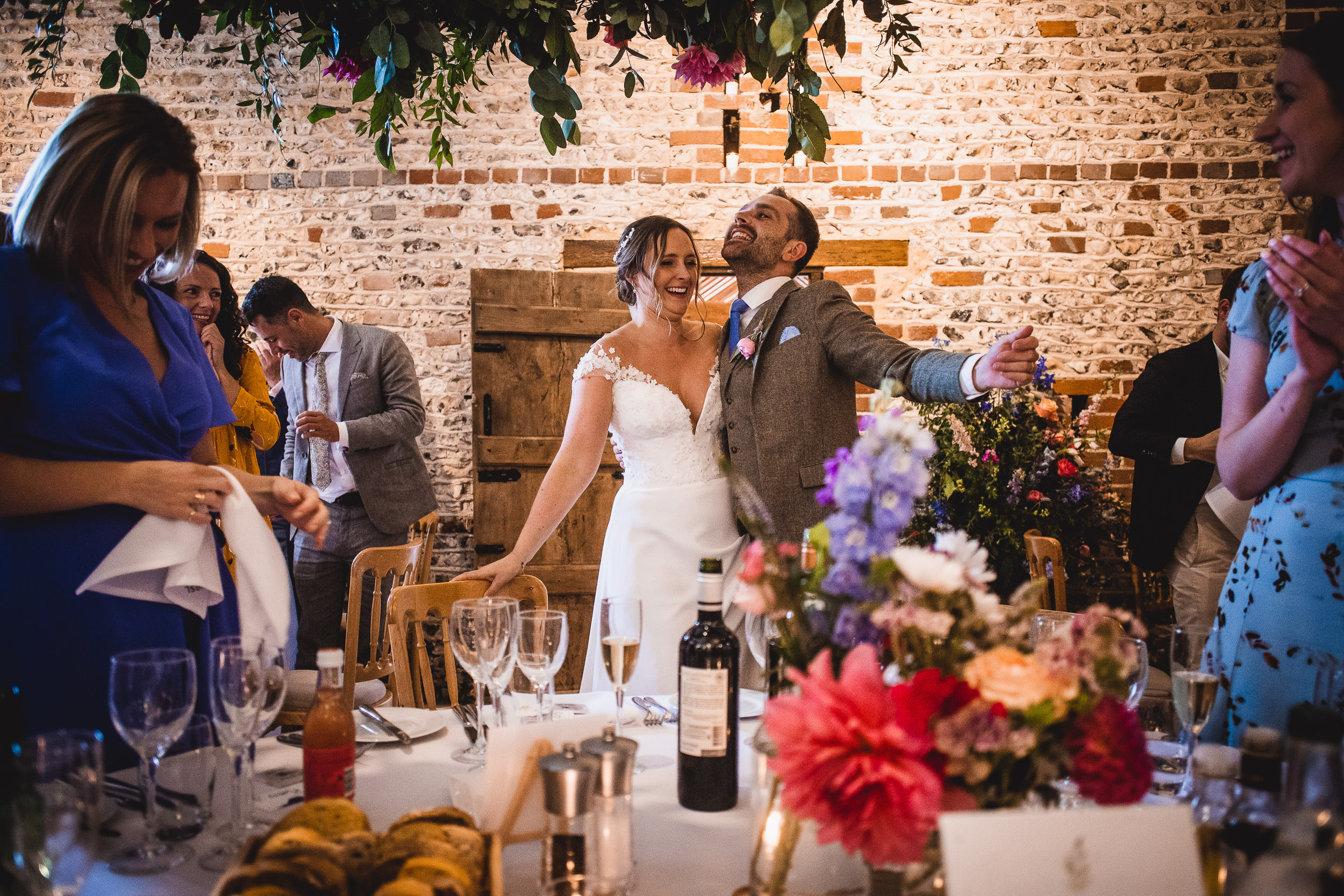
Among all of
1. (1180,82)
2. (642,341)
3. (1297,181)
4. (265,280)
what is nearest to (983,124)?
(1180,82)

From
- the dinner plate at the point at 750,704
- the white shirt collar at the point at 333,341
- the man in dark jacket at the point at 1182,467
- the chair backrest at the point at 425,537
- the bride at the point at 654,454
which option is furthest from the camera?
the white shirt collar at the point at 333,341

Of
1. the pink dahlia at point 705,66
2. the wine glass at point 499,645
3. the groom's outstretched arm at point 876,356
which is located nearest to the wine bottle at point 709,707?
the wine glass at point 499,645

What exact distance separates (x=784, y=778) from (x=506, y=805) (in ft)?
1.28

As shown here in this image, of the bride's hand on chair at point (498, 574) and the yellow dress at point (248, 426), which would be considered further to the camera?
the yellow dress at point (248, 426)

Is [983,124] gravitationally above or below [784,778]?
above

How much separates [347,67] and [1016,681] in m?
1.26

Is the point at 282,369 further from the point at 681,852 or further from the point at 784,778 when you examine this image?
the point at 784,778

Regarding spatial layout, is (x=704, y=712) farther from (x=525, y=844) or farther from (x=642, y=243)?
(x=642, y=243)

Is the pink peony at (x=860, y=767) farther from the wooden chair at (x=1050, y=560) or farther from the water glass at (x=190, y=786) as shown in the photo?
the wooden chair at (x=1050, y=560)

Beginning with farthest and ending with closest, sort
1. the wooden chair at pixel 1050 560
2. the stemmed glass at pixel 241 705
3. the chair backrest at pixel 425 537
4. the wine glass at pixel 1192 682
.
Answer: the chair backrest at pixel 425 537 < the wooden chair at pixel 1050 560 < the wine glass at pixel 1192 682 < the stemmed glass at pixel 241 705

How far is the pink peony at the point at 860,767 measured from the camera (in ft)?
2.18

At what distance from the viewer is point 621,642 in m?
1.21

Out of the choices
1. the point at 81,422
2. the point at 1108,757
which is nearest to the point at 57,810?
the point at 81,422

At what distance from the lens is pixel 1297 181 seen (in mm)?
1348
